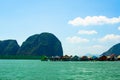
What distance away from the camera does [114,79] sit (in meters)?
76.6

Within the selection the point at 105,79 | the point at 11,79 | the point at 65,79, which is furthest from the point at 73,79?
the point at 11,79

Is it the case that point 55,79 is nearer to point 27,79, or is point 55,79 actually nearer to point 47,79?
point 47,79

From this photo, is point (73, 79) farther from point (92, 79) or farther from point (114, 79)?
point (114, 79)

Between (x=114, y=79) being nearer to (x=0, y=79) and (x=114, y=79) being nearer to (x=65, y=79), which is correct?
(x=65, y=79)

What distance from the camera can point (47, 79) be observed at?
76500mm

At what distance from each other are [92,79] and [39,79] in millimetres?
13341

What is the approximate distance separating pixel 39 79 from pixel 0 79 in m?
9.98

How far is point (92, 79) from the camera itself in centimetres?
7656

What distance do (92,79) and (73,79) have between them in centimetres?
479

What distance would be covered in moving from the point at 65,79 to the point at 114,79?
12357 mm

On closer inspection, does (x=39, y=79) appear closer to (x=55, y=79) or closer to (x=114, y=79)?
(x=55, y=79)

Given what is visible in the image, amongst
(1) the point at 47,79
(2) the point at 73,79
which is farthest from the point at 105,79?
(1) the point at 47,79

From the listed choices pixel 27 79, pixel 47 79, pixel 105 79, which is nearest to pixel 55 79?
pixel 47 79

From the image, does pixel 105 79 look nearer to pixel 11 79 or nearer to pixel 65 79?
pixel 65 79
